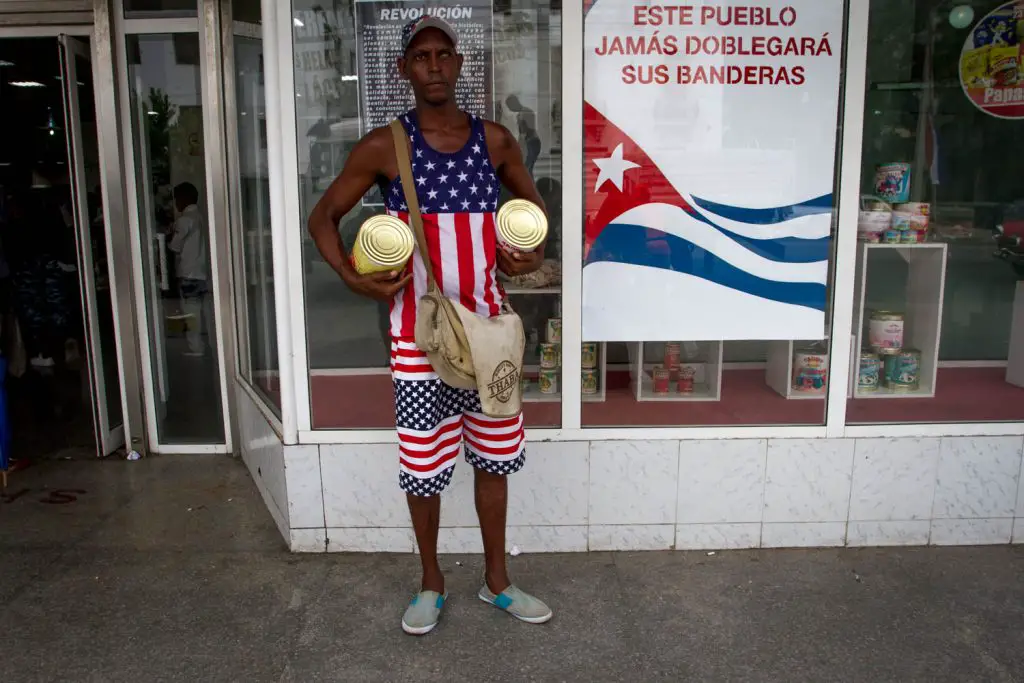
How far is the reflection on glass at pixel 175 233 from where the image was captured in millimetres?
4273

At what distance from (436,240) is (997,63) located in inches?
114

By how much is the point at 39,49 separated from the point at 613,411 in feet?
18.2

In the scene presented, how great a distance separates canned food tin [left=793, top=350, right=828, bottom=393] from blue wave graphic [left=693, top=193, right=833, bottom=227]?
0.64 metres

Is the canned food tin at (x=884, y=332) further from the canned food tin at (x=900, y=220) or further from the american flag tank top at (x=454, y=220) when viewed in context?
the american flag tank top at (x=454, y=220)

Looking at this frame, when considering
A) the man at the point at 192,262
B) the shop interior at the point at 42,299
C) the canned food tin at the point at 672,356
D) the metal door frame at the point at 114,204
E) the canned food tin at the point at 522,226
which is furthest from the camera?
the shop interior at the point at 42,299

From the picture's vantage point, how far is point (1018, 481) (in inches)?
135

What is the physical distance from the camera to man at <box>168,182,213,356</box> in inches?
173

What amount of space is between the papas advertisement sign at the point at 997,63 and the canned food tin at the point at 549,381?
250 cm

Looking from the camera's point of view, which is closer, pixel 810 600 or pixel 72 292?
pixel 810 600

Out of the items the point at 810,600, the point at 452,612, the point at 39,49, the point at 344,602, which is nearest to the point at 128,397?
the point at 344,602

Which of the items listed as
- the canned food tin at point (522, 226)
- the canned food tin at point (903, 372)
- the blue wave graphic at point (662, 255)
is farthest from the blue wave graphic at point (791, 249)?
Result: the canned food tin at point (522, 226)

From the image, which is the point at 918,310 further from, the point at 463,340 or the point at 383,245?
the point at 383,245

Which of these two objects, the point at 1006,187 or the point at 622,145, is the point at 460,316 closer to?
the point at 622,145

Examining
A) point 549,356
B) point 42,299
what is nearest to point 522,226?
point 549,356
